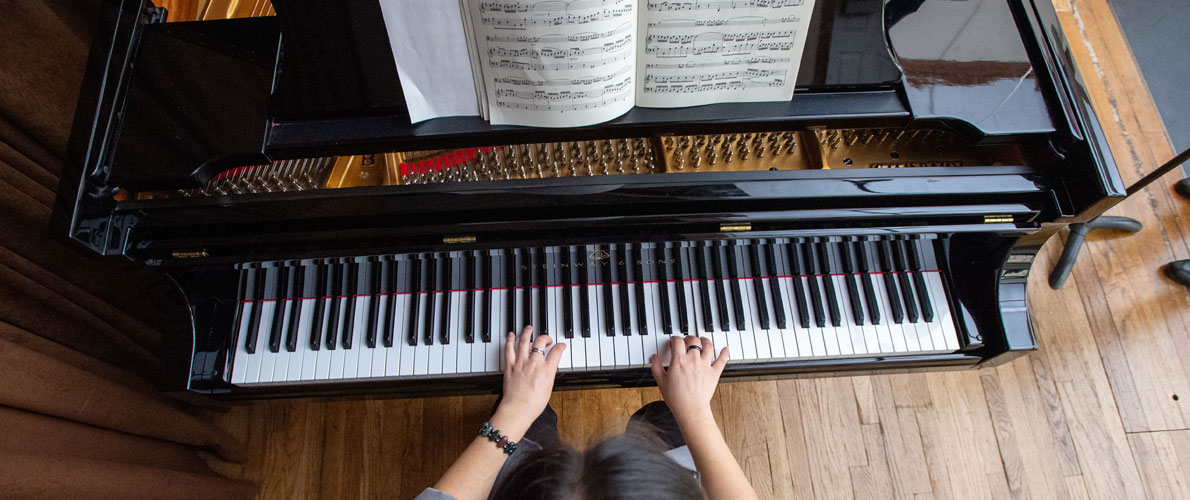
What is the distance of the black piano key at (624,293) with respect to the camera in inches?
60.5

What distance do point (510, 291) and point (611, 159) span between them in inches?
16.6

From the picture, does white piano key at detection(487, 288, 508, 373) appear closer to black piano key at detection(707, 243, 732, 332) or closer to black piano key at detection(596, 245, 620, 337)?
black piano key at detection(596, 245, 620, 337)

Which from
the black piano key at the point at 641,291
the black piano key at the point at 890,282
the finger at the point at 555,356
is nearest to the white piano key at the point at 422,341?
the finger at the point at 555,356

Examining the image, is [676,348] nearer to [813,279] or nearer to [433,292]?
[813,279]

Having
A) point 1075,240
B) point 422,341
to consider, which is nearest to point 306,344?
point 422,341

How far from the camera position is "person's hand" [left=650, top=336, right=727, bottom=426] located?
151 centimetres

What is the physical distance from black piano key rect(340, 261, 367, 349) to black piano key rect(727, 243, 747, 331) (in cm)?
94

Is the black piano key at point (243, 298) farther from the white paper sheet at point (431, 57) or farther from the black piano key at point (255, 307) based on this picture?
the white paper sheet at point (431, 57)

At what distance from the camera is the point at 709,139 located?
1.51 m

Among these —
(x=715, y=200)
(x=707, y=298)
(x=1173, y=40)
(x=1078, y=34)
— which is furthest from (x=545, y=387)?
(x=1173, y=40)

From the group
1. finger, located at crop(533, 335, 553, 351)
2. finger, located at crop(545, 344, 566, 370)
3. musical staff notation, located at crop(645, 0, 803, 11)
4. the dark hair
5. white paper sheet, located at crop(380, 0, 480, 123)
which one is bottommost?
the dark hair

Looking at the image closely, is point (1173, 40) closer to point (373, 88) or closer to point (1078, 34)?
point (1078, 34)

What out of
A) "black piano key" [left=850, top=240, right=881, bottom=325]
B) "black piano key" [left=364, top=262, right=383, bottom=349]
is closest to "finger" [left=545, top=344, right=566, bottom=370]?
"black piano key" [left=364, top=262, right=383, bottom=349]

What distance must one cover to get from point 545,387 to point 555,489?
0.33 m
